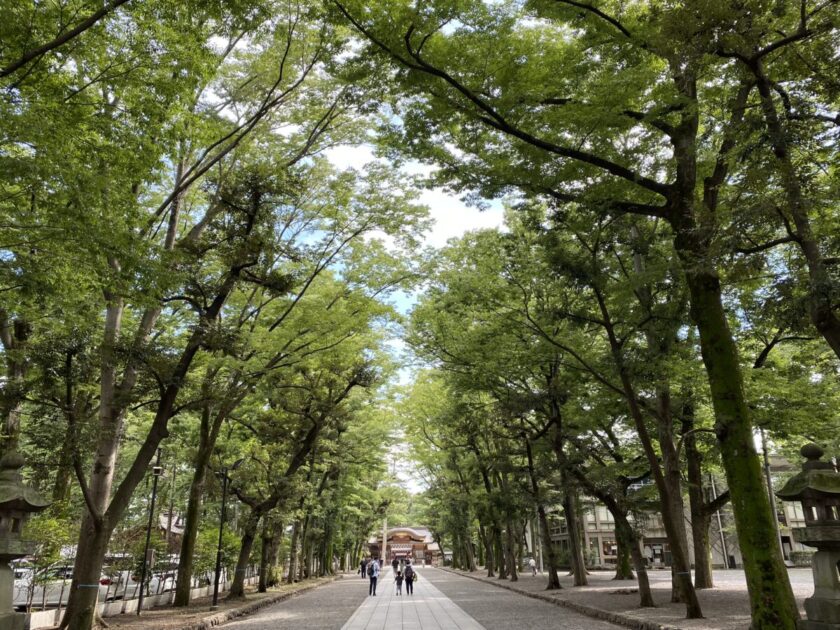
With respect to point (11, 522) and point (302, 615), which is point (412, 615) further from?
point (11, 522)

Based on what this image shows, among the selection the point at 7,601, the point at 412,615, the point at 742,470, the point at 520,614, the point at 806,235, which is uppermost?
the point at 806,235

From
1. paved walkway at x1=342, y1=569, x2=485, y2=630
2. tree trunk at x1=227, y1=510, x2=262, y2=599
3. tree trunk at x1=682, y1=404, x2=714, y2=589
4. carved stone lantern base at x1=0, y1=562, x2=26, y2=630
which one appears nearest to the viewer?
carved stone lantern base at x1=0, y1=562, x2=26, y2=630

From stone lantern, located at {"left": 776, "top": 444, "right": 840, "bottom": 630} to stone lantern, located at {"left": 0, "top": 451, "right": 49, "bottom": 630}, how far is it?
9.82m

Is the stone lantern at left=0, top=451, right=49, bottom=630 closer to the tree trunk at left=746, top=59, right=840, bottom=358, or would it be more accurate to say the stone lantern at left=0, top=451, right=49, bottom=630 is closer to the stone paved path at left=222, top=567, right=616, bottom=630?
the stone paved path at left=222, top=567, right=616, bottom=630

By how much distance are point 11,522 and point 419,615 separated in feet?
34.2

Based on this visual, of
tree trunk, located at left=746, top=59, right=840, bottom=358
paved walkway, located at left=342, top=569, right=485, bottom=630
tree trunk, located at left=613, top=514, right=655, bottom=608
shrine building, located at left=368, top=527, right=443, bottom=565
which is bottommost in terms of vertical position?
shrine building, located at left=368, top=527, right=443, bottom=565

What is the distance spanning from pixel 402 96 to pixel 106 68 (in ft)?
14.8

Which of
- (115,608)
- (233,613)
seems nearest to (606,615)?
(233,613)

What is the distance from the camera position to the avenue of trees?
6.99 m

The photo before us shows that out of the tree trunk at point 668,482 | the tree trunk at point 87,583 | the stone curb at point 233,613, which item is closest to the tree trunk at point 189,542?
the stone curb at point 233,613

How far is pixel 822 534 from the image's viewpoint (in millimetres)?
7160

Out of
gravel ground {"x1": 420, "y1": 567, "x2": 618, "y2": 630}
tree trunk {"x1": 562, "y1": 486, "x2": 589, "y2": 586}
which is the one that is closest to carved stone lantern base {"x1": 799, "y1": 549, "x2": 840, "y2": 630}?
gravel ground {"x1": 420, "y1": 567, "x2": 618, "y2": 630}

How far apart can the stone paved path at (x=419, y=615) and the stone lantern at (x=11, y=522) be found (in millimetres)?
6522

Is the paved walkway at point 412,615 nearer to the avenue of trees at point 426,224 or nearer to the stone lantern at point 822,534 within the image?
the avenue of trees at point 426,224
